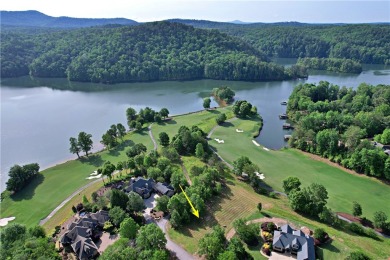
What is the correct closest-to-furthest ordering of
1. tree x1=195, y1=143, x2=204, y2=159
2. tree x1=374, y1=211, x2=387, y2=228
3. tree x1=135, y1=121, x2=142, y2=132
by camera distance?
tree x1=374, y1=211, x2=387, y2=228
tree x1=195, y1=143, x2=204, y2=159
tree x1=135, y1=121, x2=142, y2=132

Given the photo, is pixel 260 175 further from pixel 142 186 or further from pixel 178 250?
pixel 178 250

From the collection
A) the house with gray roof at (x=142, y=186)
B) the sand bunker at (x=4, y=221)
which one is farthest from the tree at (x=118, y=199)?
the sand bunker at (x=4, y=221)

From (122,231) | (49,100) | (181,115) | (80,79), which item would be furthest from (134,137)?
(80,79)

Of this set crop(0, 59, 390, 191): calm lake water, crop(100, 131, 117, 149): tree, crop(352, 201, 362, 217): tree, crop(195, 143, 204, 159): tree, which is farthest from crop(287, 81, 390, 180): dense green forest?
crop(100, 131, 117, 149): tree

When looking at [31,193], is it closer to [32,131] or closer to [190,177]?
[190,177]

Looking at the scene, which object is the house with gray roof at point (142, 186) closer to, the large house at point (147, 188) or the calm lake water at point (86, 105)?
the large house at point (147, 188)

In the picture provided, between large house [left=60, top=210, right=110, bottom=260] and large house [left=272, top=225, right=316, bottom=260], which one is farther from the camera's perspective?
large house [left=60, top=210, right=110, bottom=260]

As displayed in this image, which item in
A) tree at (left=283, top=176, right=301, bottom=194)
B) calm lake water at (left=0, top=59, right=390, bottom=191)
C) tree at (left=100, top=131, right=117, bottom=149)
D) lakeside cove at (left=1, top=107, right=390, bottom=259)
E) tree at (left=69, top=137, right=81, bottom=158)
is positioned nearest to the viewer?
lakeside cove at (left=1, top=107, right=390, bottom=259)

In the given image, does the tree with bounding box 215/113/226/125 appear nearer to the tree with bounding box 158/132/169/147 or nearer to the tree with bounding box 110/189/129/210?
the tree with bounding box 158/132/169/147
